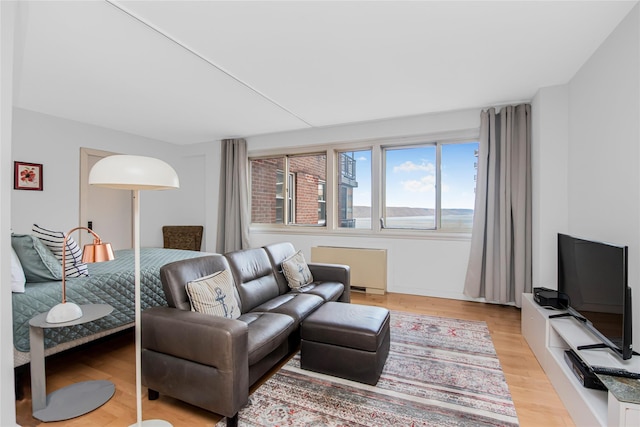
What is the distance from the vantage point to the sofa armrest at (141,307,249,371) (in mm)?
1629

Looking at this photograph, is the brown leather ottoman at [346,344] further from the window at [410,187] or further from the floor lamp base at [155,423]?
the window at [410,187]

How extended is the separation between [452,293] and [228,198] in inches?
153

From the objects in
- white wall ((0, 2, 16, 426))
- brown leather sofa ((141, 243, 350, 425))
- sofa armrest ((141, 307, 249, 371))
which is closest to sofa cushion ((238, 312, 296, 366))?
brown leather sofa ((141, 243, 350, 425))

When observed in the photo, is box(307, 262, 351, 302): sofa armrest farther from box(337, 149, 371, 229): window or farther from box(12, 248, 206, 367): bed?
box(12, 248, 206, 367): bed

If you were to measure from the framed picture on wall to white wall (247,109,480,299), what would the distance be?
11.7ft

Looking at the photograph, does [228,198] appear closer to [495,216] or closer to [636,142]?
[495,216]

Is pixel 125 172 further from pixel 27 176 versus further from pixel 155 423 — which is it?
pixel 27 176

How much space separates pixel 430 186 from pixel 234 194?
3.25 m

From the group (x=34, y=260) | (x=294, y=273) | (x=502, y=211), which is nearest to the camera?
(x=34, y=260)

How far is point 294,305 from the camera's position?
253cm

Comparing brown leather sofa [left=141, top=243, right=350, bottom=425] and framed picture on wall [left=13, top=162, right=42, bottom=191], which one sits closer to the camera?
brown leather sofa [left=141, top=243, right=350, bottom=425]

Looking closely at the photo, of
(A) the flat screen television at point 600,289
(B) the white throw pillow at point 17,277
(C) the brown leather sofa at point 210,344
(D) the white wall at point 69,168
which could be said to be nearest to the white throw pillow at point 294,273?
(C) the brown leather sofa at point 210,344

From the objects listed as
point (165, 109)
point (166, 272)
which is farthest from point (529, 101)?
point (165, 109)

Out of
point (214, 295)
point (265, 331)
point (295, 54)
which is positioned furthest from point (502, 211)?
point (214, 295)
